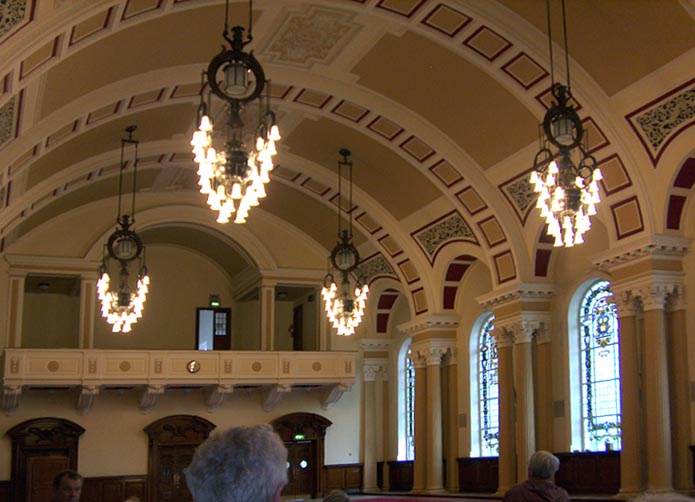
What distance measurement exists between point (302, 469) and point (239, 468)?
22400 mm

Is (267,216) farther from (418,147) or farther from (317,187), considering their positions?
Answer: (418,147)

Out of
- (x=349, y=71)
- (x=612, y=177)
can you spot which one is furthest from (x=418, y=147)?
(x=612, y=177)

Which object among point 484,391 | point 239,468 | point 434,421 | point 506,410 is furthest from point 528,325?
point 239,468

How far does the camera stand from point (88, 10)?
1123cm

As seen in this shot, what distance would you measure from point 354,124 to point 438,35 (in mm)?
4249

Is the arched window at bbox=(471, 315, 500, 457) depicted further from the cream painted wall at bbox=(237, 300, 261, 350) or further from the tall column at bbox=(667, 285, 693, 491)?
the cream painted wall at bbox=(237, 300, 261, 350)

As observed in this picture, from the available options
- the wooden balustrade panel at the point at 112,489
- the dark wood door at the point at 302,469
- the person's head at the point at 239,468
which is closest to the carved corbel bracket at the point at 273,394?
the dark wood door at the point at 302,469

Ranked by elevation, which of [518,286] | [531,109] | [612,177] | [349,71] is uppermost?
[349,71]

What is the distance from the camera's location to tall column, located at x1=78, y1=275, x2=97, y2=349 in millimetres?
22797

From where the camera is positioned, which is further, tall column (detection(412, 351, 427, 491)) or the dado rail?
tall column (detection(412, 351, 427, 491))

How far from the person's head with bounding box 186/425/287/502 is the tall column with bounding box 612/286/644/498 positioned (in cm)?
1303

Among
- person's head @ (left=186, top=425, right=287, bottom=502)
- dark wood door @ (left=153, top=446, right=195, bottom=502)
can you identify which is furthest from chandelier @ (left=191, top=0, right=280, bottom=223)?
dark wood door @ (left=153, top=446, right=195, bottom=502)

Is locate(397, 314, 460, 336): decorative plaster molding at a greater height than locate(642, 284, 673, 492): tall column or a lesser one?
greater

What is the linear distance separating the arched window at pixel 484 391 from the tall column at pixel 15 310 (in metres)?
10.4
